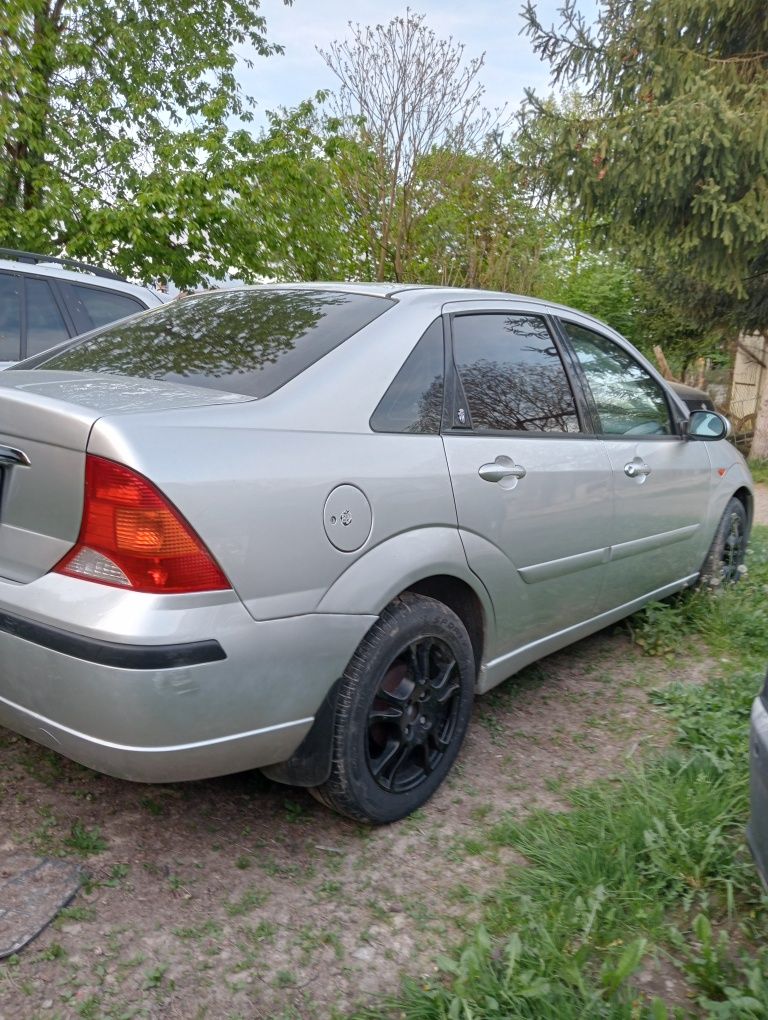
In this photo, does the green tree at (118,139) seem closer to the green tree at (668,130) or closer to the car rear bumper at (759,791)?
the green tree at (668,130)

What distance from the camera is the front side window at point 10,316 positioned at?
5707 mm

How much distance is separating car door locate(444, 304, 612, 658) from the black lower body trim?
3.29 ft

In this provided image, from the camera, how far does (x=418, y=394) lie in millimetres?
2707

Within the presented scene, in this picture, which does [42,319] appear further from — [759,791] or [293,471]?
[759,791]

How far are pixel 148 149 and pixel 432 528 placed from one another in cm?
1090

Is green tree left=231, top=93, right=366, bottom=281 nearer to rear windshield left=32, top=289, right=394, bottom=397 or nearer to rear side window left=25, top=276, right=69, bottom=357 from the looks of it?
rear side window left=25, top=276, right=69, bottom=357

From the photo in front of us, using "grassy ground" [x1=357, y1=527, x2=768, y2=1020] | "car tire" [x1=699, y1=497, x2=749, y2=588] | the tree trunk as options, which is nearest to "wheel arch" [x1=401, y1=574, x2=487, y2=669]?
"grassy ground" [x1=357, y1=527, x2=768, y2=1020]

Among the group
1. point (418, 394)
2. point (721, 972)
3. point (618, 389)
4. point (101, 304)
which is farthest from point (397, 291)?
point (101, 304)

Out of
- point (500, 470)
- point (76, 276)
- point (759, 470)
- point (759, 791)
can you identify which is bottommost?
point (759, 470)

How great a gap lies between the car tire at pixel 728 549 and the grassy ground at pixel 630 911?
1.62 meters

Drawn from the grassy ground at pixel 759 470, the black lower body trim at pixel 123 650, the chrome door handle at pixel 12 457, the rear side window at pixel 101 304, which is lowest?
the grassy ground at pixel 759 470

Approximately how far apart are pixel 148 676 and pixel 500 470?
4.57 ft

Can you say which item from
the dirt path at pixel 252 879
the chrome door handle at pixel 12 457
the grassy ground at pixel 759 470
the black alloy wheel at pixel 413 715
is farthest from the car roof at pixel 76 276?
the grassy ground at pixel 759 470

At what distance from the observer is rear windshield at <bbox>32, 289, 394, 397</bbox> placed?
8.11 ft
